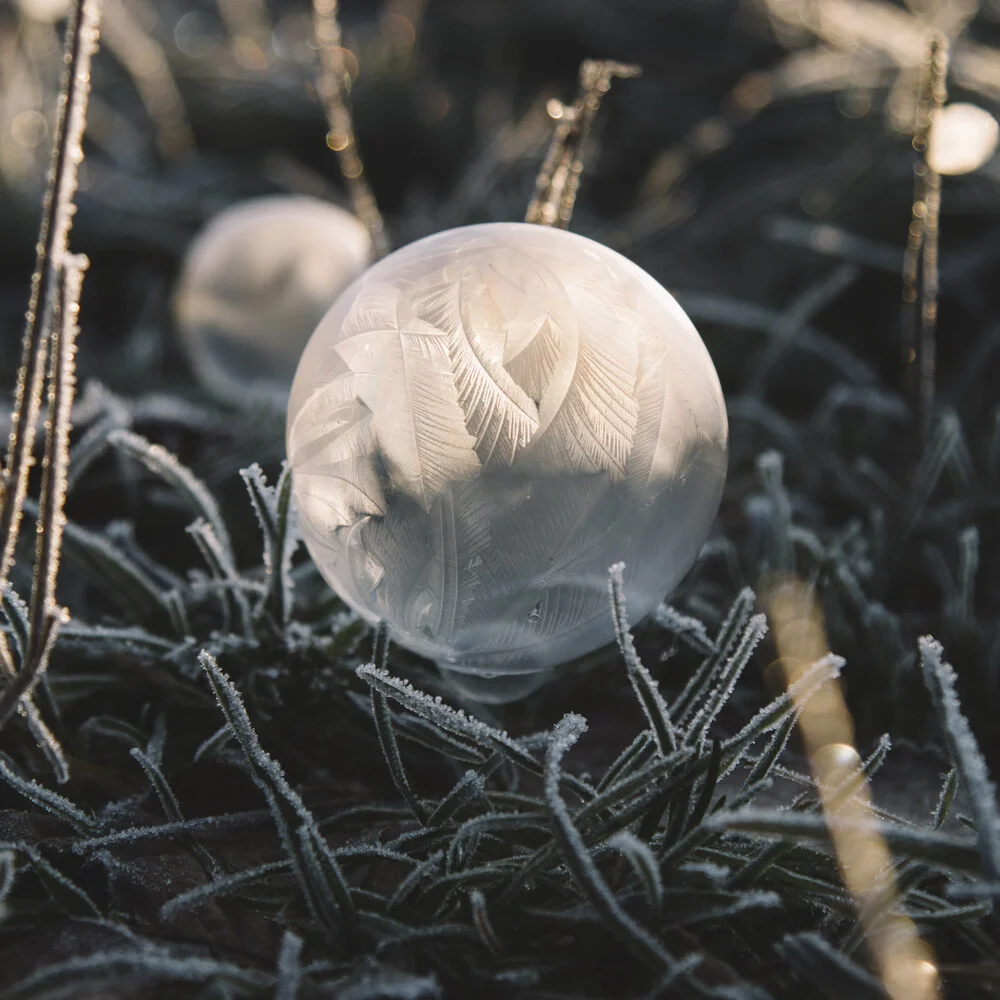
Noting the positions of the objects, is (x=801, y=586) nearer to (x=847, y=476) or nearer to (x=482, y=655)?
(x=847, y=476)

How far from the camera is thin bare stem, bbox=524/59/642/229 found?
115cm

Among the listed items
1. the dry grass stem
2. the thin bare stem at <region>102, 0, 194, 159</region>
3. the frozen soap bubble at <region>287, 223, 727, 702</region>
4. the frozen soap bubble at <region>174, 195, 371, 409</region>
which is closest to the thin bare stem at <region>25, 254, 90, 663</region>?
the frozen soap bubble at <region>287, 223, 727, 702</region>

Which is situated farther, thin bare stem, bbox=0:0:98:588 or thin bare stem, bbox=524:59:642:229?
thin bare stem, bbox=524:59:642:229

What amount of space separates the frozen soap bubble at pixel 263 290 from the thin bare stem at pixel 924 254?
76 centimetres

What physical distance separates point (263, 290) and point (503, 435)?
0.82 meters

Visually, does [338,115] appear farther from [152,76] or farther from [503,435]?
[152,76]

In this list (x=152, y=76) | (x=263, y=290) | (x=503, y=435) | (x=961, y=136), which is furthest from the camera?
(x=152, y=76)

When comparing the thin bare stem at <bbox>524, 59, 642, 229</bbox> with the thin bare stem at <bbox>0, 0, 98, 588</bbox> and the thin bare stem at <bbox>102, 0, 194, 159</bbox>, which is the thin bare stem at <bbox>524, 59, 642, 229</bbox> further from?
the thin bare stem at <bbox>102, 0, 194, 159</bbox>

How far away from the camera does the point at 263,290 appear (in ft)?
5.04

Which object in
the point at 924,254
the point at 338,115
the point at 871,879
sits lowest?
the point at 871,879

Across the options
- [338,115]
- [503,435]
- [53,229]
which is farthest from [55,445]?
[338,115]

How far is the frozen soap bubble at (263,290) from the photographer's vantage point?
60.6 inches

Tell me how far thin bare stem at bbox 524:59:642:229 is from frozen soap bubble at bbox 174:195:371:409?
0.48m

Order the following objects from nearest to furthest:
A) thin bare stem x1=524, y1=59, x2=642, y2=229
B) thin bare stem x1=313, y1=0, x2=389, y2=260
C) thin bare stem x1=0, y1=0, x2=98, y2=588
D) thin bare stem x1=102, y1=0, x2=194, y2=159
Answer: thin bare stem x1=0, y1=0, x2=98, y2=588 < thin bare stem x1=524, y1=59, x2=642, y2=229 < thin bare stem x1=313, y1=0, x2=389, y2=260 < thin bare stem x1=102, y1=0, x2=194, y2=159
